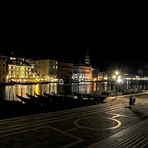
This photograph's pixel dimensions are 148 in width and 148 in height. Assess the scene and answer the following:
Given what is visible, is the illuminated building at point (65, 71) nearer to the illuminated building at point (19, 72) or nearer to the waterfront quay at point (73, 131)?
the illuminated building at point (19, 72)

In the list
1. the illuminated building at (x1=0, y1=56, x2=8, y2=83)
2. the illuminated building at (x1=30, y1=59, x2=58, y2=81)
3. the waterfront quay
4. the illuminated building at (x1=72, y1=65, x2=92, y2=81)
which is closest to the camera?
the waterfront quay

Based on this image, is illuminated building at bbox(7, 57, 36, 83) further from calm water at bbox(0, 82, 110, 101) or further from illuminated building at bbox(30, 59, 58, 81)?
calm water at bbox(0, 82, 110, 101)

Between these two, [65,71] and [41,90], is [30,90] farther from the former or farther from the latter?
[65,71]

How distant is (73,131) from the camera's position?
10.7m

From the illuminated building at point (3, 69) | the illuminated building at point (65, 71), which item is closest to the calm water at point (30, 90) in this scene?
the illuminated building at point (3, 69)

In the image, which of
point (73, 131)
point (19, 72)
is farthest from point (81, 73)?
point (73, 131)

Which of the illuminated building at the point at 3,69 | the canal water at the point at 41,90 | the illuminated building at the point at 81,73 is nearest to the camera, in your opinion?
the canal water at the point at 41,90

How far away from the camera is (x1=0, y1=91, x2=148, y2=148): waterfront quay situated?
8727mm

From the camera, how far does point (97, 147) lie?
8203mm

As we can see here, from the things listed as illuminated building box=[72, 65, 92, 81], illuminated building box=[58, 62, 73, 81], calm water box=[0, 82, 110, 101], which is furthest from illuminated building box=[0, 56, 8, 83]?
illuminated building box=[72, 65, 92, 81]

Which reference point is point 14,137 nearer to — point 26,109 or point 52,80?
point 26,109

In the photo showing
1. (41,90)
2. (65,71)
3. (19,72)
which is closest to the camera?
(41,90)

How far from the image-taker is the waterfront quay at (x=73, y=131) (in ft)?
28.6

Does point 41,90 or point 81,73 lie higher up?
point 81,73
